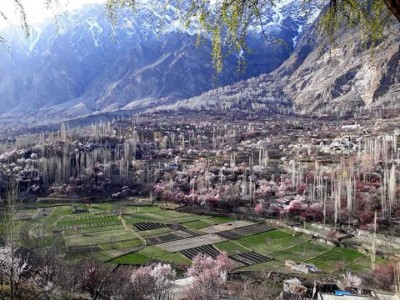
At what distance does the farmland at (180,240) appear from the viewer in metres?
33.3

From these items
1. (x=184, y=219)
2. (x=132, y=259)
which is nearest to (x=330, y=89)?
(x=184, y=219)

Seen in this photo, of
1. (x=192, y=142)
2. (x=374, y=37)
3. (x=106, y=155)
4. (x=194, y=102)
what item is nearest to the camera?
(x=374, y=37)

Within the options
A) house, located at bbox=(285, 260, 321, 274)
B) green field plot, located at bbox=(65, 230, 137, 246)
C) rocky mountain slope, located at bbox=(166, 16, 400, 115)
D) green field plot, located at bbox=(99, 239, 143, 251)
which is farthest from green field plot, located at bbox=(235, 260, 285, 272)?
rocky mountain slope, located at bbox=(166, 16, 400, 115)

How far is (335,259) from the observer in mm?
34344

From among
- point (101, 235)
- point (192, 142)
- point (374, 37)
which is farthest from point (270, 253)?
point (192, 142)

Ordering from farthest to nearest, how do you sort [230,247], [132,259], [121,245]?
[230,247]
[121,245]
[132,259]

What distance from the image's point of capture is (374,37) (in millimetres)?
3643

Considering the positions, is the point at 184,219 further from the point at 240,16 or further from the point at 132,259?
the point at 240,16

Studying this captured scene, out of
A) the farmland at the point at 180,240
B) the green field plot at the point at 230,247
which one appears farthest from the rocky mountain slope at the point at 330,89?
the green field plot at the point at 230,247

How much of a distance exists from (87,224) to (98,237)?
17.2 feet

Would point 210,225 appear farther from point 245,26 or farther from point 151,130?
point 151,130

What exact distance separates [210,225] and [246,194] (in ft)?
37.5

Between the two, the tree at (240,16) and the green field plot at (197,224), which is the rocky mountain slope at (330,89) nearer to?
the green field plot at (197,224)

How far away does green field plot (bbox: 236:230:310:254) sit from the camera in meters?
37.0
